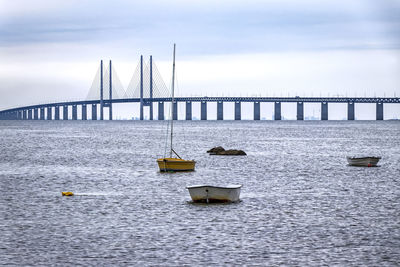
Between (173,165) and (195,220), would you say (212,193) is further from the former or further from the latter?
(173,165)

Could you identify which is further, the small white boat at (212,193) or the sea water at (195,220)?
the small white boat at (212,193)

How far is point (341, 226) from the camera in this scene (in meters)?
23.3

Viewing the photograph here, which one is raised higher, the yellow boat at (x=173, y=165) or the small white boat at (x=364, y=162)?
the yellow boat at (x=173, y=165)

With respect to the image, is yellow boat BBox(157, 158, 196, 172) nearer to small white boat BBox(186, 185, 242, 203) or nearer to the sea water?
the sea water

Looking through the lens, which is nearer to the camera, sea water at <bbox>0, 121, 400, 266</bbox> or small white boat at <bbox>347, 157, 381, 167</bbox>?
sea water at <bbox>0, 121, 400, 266</bbox>

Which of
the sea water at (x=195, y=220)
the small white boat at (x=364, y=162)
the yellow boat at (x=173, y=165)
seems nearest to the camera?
the sea water at (x=195, y=220)

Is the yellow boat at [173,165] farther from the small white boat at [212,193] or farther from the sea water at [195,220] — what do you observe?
the small white boat at [212,193]

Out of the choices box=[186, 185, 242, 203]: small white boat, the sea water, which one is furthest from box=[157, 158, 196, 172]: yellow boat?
box=[186, 185, 242, 203]: small white boat

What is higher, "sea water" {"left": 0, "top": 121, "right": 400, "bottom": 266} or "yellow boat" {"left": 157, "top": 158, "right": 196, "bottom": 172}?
"yellow boat" {"left": 157, "top": 158, "right": 196, "bottom": 172}

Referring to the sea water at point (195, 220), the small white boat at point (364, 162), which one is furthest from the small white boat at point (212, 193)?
the small white boat at point (364, 162)

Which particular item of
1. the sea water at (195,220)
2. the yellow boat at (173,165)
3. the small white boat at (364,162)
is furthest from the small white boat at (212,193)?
the small white boat at (364,162)

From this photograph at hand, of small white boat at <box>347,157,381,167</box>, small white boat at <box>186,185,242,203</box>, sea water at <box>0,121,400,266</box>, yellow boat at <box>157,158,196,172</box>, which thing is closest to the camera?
sea water at <box>0,121,400,266</box>

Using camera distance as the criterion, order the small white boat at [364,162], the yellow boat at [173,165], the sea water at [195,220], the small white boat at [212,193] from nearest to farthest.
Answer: the sea water at [195,220]
the small white boat at [212,193]
the yellow boat at [173,165]
the small white boat at [364,162]

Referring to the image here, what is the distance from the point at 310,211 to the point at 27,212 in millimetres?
10833
